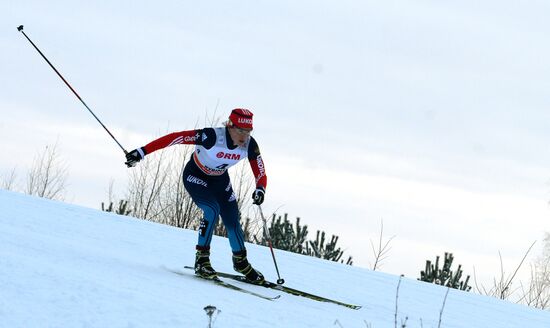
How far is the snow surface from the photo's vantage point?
522cm

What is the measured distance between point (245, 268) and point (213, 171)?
1.03m

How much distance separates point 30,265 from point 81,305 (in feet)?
3.20

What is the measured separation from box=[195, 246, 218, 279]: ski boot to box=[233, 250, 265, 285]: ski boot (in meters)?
0.27

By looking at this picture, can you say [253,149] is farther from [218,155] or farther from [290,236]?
[290,236]

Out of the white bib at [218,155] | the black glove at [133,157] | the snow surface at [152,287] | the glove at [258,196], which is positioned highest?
the white bib at [218,155]

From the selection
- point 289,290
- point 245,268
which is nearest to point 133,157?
point 245,268

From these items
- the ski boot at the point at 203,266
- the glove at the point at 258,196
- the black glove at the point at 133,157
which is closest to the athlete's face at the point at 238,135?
the glove at the point at 258,196

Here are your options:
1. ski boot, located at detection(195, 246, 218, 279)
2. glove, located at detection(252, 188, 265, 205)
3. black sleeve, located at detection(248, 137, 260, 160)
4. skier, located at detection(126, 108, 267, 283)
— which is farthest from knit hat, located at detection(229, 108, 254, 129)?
ski boot, located at detection(195, 246, 218, 279)

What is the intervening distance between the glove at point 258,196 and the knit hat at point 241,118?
2.13 ft

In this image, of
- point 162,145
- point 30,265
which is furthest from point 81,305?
point 162,145

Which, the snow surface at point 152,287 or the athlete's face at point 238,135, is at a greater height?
the athlete's face at point 238,135

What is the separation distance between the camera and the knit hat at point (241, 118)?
766cm

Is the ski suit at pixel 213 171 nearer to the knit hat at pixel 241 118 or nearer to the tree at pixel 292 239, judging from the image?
the knit hat at pixel 241 118

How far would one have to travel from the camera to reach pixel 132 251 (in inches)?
344
